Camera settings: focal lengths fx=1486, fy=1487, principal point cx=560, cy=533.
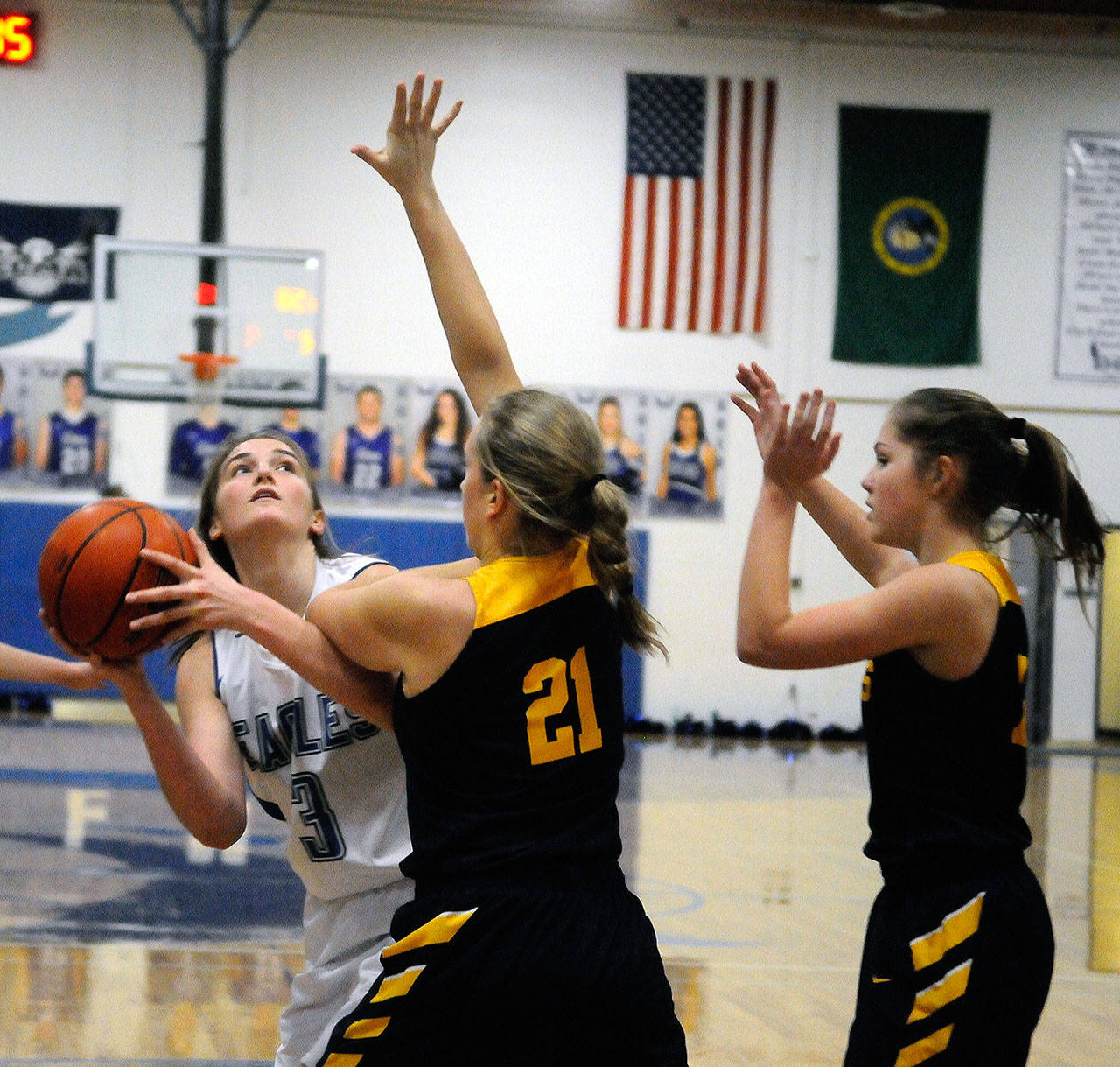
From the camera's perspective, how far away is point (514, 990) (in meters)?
1.92

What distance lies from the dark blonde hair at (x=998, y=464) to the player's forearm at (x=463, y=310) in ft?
2.22

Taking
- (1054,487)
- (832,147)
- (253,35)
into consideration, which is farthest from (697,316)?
(1054,487)

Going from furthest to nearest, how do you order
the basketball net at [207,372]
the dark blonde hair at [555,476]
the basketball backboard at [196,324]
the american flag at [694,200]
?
the american flag at [694,200] < the basketball backboard at [196,324] < the basketball net at [207,372] < the dark blonde hair at [555,476]

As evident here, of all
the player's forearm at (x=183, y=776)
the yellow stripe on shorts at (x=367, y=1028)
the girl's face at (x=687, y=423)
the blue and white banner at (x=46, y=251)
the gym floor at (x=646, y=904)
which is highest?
the blue and white banner at (x=46, y=251)

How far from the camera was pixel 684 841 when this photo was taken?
7902 mm

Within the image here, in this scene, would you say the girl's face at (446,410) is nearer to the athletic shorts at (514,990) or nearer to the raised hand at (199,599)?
the raised hand at (199,599)

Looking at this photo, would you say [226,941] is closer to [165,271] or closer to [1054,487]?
[1054,487]

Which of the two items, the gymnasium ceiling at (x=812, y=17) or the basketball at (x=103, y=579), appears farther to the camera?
the gymnasium ceiling at (x=812, y=17)

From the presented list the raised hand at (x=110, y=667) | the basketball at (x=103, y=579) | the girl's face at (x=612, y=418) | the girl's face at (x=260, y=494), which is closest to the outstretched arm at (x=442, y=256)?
the girl's face at (x=260, y=494)

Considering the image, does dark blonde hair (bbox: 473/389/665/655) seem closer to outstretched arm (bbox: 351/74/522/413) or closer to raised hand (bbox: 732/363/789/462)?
raised hand (bbox: 732/363/789/462)

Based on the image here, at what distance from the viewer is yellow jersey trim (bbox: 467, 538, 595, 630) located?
6.57 ft

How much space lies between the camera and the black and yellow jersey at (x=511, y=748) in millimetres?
1971

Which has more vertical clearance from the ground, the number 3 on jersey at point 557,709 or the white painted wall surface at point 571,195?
the white painted wall surface at point 571,195

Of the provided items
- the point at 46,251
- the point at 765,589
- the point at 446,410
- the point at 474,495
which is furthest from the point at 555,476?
the point at 46,251
